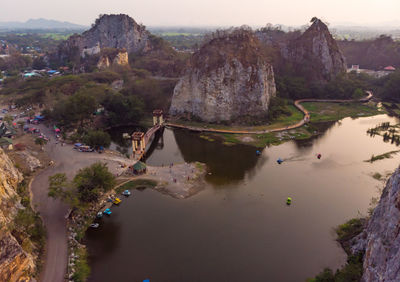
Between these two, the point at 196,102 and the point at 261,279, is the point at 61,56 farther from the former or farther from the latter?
the point at 261,279

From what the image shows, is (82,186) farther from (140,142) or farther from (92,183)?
(140,142)

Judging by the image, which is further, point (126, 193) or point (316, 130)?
point (316, 130)

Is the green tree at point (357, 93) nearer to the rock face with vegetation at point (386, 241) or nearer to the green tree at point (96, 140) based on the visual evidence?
the rock face with vegetation at point (386, 241)

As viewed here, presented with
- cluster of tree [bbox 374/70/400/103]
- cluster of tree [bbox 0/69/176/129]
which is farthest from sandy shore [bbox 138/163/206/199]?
cluster of tree [bbox 374/70/400/103]

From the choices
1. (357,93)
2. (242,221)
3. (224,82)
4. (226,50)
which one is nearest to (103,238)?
(242,221)

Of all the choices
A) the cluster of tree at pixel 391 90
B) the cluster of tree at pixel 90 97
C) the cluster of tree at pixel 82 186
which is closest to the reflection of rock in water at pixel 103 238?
the cluster of tree at pixel 82 186

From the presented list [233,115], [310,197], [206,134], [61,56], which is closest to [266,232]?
[310,197]

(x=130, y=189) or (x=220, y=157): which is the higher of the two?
(x=220, y=157)
